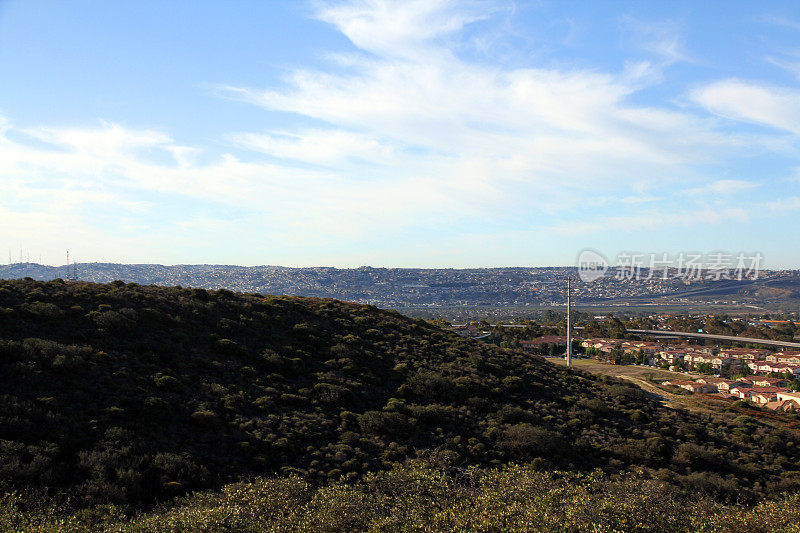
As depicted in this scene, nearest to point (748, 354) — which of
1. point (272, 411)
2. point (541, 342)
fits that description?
point (541, 342)

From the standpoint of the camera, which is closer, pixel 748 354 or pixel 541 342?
pixel 748 354

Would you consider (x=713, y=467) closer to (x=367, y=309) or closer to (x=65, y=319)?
(x=367, y=309)

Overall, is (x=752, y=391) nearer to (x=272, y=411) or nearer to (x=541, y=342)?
(x=541, y=342)

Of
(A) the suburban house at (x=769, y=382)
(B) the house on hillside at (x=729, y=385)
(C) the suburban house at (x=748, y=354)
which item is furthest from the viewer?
(C) the suburban house at (x=748, y=354)

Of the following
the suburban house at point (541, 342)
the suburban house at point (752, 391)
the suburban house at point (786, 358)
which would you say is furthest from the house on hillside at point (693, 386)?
the suburban house at point (786, 358)

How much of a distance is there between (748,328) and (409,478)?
133549 millimetres

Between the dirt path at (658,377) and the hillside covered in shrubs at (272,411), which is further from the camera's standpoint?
the dirt path at (658,377)

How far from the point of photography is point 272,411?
23.8 meters

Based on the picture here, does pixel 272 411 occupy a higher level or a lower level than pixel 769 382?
higher

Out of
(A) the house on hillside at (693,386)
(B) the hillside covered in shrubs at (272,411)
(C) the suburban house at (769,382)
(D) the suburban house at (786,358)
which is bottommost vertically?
(C) the suburban house at (769,382)

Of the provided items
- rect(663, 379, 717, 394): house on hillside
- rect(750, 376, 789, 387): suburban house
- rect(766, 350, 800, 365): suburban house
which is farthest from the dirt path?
rect(766, 350, 800, 365): suburban house

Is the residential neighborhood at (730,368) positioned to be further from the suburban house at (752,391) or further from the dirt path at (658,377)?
the dirt path at (658,377)

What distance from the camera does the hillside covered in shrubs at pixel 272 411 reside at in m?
17.8

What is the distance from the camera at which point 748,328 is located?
398 ft
